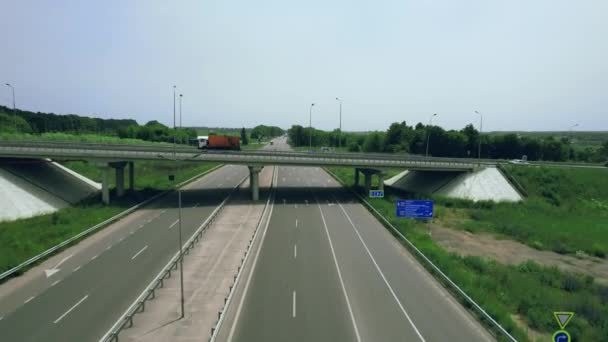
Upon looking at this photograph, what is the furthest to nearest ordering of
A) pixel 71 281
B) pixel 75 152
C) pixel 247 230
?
pixel 75 152, pixel 247 230, pixel 71 281

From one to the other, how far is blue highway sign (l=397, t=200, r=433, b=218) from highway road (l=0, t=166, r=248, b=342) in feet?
71.3

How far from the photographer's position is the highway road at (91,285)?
63.0 ft

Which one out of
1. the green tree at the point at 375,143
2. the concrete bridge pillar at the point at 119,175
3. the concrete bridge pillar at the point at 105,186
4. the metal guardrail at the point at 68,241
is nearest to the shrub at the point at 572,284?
the metal guardrail at the point at 68,241

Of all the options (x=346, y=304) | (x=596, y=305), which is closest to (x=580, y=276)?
(x=596, y=305)

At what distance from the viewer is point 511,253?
3412cm

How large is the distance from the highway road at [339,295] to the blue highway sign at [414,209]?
313 centimetres

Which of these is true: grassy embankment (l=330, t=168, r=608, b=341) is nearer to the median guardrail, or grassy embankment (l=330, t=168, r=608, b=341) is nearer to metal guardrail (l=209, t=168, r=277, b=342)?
the median guardrail

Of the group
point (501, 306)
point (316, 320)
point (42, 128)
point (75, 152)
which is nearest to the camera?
point (316, 320)

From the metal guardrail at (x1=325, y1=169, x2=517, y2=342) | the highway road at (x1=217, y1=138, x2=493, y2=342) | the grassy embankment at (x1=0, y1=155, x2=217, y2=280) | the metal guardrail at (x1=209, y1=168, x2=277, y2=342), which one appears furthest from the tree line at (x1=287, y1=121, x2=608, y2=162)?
the highway road at (x1=217, y1=138, x2=493, y2=342)

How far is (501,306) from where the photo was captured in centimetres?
2153

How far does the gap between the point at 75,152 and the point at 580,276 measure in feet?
181

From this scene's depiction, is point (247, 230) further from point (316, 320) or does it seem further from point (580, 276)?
point (580, 276)

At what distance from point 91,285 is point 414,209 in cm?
2951

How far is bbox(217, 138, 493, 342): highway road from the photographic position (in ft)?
61.6
